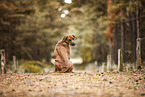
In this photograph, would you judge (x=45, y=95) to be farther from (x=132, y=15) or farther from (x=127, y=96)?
(x=132, y=15)

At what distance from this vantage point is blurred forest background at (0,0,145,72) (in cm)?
1500

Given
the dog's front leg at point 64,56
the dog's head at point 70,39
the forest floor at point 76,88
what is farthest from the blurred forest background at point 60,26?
the forest floor at point 76,88

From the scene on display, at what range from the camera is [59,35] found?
30.8m

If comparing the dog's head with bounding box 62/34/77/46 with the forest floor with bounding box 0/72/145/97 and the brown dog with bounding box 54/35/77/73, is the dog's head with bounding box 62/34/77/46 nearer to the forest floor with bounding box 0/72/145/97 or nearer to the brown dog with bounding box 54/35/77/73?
the brown dog with bounding box 54/35/77/73

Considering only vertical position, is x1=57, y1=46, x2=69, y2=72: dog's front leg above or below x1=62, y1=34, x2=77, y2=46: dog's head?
below

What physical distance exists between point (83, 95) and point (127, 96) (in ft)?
3.37

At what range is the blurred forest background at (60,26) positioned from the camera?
1500 cm

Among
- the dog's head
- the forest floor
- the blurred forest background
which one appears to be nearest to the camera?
the forest floor

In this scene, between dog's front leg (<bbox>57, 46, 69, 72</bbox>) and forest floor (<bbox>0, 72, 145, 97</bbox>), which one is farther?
dog's front leg (<bbox>57, 46, 69, 72</bbox>)

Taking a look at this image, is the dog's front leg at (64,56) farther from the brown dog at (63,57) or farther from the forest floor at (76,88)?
the forest floor at (76,88)

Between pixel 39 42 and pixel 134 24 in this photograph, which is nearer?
pixel 134 24

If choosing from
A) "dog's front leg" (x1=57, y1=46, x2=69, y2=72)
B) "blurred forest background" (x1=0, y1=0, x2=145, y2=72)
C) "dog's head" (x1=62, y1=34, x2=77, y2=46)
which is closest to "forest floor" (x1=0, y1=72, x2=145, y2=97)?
"dog's front leg" (x1=57, y1=46, x2=69, y2=72)

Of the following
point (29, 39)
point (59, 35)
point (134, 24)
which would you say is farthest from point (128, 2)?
point (59, 35)

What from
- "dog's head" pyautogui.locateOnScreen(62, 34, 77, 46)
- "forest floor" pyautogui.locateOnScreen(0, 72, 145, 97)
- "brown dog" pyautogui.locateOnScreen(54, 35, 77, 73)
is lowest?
"forest floor" pyautogui.locateOnScreen(0, 72, 145, 97)
